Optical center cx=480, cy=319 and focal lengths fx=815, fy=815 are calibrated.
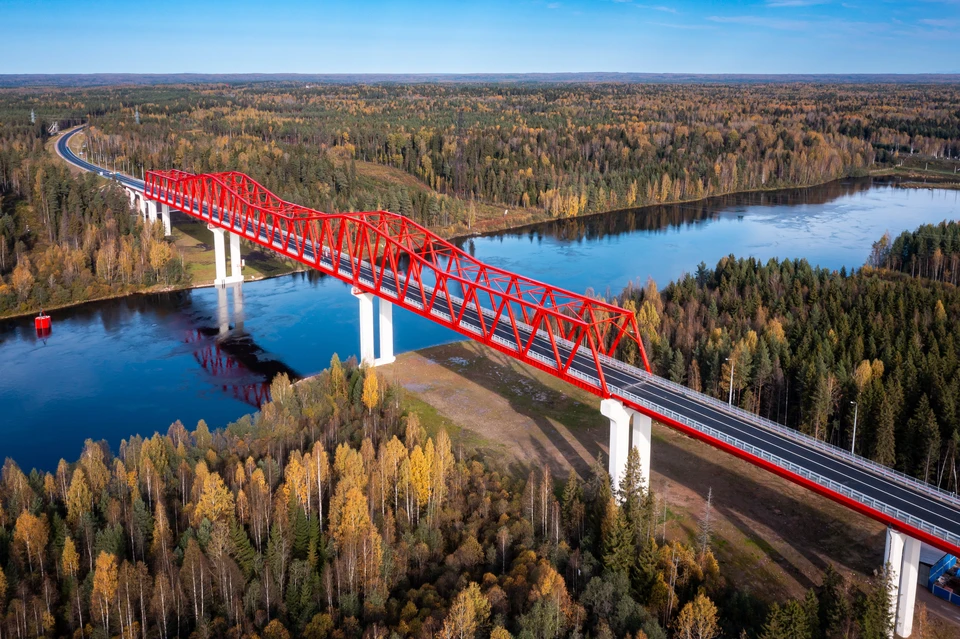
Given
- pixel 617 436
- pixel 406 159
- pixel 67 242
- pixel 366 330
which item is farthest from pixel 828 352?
pixel 406 159

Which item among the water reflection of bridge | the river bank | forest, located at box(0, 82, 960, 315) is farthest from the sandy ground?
forest, located at box(0, 82, 960, 315)

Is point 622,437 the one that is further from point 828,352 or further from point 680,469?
point 828,352

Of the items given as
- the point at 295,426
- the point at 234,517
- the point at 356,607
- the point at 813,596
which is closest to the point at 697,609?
the point at 813,596

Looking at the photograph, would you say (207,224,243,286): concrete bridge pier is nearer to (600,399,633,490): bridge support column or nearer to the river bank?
the river bank

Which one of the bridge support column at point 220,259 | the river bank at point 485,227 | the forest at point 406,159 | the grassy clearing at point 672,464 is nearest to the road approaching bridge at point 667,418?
the grassy clearing at point 672,464

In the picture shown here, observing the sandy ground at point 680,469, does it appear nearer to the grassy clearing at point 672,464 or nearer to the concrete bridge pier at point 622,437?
the grassy clearing at point 672,464

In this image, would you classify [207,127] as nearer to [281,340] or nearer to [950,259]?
[281,340]

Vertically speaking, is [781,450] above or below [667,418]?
below
